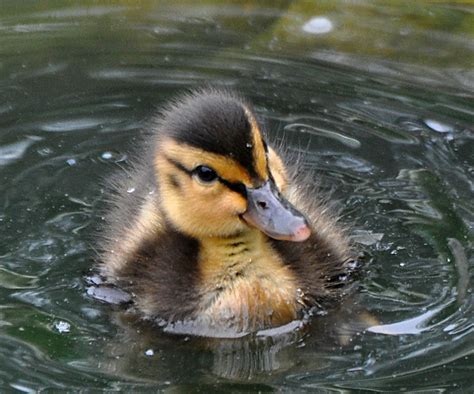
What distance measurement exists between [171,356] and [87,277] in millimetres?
653

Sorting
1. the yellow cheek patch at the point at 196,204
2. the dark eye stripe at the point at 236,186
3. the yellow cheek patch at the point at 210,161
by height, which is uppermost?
the yellow cheek patch at the point at 210,161

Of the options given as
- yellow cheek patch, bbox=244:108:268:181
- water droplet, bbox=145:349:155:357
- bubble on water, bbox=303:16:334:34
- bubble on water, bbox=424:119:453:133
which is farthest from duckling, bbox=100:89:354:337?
bubble on water, bbox=303:16:334:34

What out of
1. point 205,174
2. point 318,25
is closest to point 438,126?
point 318,25

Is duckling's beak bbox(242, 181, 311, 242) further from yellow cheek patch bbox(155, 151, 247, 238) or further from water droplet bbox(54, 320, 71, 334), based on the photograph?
water droplet bbox(54, 320, 71, 334)

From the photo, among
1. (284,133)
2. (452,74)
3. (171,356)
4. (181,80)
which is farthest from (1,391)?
(452,74)

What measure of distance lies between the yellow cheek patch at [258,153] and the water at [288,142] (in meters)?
0.58

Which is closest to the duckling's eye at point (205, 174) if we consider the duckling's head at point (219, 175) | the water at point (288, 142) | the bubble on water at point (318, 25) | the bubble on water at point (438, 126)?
the duckling's head at point (219, 175)

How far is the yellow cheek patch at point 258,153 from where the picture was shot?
4.02m

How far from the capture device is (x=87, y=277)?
461 centimetres

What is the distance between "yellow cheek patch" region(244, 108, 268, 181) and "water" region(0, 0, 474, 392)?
0.58m

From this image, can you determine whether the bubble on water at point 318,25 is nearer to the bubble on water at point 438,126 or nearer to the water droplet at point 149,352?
the bubble on water at point 438,126

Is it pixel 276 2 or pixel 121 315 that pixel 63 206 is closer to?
pixel 121 315

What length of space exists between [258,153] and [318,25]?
8.97 feet

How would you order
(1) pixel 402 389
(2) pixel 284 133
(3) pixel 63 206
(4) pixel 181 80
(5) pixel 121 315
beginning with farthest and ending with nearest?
(4) pixel 181 80 < (2) pixel 284 133 < (3) pixel 63 206 < (5) pixel 121 315 < (1) pixel 402 389
